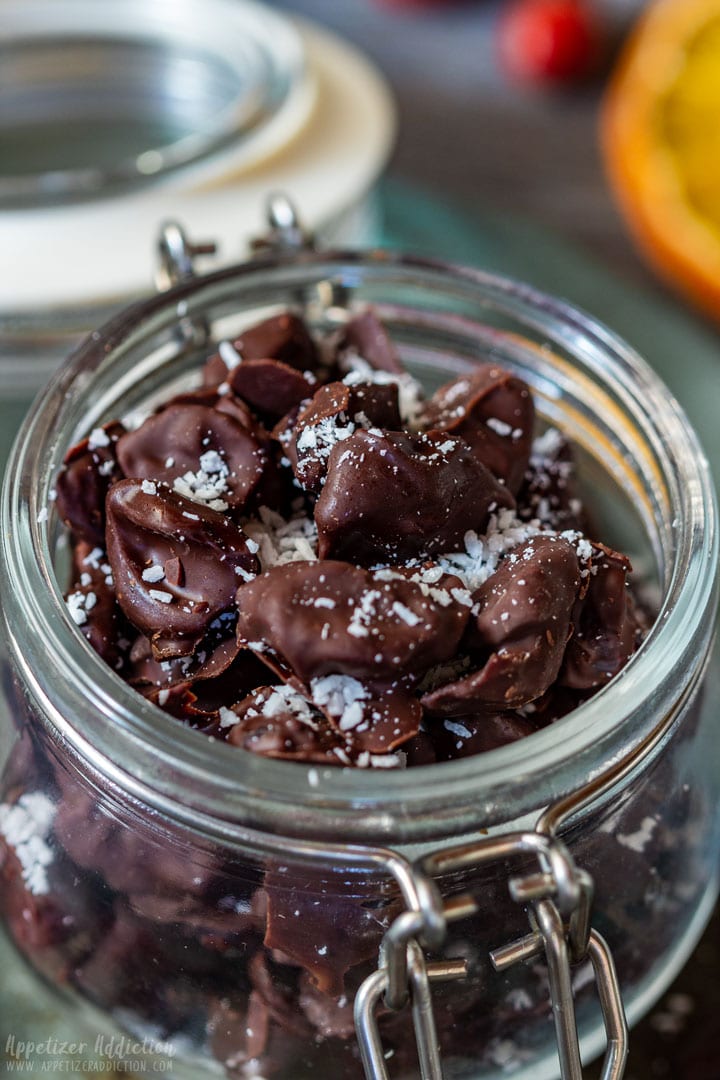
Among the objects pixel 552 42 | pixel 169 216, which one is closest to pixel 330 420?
pixel 169 216

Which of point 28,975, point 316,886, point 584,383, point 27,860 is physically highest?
point 584,383

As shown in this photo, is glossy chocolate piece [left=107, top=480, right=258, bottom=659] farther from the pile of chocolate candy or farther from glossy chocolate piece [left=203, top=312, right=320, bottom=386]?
glossy chocolate piece [left=203, top=312, right=320, bottom=386]

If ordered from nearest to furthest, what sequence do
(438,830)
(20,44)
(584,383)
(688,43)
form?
(438,830) → (584,383) → (20,44) → (688,43)

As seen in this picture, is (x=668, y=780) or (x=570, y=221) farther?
(x=570, y=221)

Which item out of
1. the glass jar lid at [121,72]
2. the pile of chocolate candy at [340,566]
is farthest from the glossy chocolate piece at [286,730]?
the glass jar lid at [121,72]

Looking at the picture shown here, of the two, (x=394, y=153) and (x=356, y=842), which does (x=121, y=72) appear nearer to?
(x=394, y=153)

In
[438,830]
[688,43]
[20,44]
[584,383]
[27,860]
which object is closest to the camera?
[438,830]

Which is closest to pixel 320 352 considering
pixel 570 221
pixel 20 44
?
pixel 20 44

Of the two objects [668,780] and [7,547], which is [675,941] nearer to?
[668,780]
